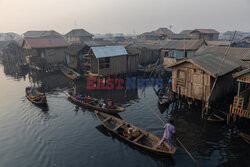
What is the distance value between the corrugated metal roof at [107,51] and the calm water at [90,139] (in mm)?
9967

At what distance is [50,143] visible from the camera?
15656mm

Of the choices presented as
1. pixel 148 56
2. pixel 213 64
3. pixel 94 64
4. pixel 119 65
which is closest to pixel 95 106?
pixel 94 64

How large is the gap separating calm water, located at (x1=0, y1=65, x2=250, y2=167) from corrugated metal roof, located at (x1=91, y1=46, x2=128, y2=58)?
392 inches

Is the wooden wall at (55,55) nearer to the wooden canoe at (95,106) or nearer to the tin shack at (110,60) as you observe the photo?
the tin shack at (110,60)

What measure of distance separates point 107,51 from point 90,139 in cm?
1919

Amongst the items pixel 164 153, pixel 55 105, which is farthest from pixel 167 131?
pixel 55 105

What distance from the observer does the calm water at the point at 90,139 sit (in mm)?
13289

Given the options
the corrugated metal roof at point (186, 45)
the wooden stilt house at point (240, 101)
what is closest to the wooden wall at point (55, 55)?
the corrugated metal roof at point (186, 45)

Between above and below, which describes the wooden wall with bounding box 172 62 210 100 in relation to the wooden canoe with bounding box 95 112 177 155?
above

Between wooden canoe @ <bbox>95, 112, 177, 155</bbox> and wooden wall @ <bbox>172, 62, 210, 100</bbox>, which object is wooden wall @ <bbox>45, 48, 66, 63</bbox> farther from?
wooden wall @ <bbox>172, 62, 210, 100</bbox>

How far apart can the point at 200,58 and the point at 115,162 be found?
48.4 feet

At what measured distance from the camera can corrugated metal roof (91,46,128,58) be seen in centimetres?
3054

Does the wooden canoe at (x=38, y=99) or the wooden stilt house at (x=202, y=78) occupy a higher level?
the wooden stilt house at (x=202, y=78)

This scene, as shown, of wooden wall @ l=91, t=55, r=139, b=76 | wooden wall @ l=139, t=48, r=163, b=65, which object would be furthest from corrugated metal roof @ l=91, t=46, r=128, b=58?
wooden wall @ l=139, t=48, r=163, b=65
